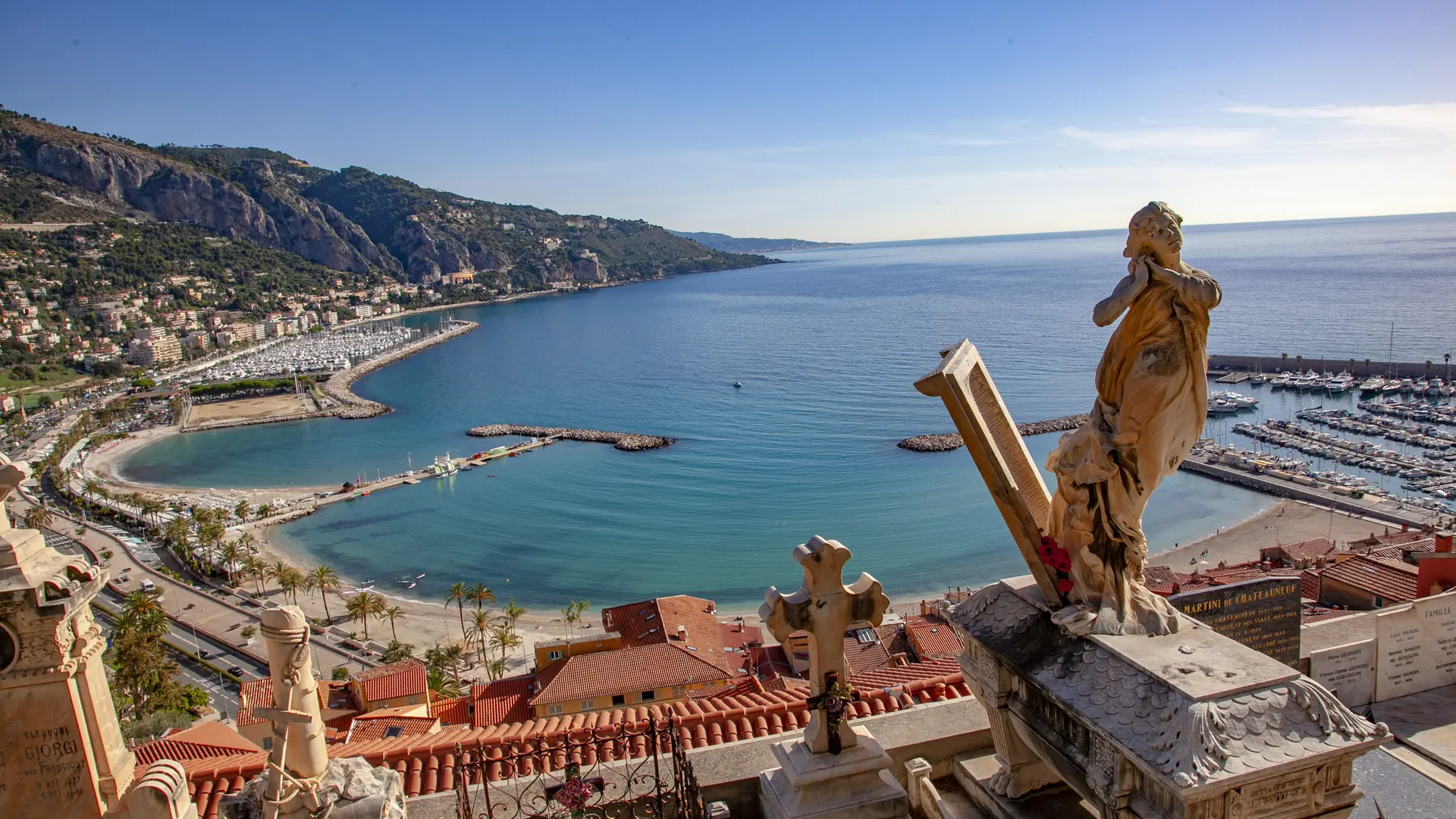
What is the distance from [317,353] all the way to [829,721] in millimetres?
135547

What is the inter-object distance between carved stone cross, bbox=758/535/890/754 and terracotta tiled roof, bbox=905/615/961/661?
2015cm

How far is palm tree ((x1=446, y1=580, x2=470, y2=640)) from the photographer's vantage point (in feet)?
119

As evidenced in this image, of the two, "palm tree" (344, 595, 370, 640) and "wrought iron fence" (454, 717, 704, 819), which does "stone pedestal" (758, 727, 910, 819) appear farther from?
"palm tree" (344, 595, 370, 640)

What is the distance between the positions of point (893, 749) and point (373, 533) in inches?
2008

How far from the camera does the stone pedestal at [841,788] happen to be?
495 centimetres

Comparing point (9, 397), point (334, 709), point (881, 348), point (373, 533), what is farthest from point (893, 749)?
point (9, 397)

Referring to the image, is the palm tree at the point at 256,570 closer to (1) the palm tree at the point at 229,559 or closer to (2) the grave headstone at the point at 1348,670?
(1) the palm tree at the point at 229,559

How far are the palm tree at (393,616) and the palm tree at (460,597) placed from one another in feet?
6.75

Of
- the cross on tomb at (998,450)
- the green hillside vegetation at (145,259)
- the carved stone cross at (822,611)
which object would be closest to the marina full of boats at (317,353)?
the green hillside vegetation at (145,259)

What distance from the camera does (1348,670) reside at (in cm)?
768

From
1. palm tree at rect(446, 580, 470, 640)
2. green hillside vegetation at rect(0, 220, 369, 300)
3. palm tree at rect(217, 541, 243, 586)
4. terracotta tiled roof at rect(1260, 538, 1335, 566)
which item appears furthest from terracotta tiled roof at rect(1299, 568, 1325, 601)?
green hillside vegetation at rect(0, 220, 369, 300)

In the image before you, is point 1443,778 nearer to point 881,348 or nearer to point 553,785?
point 553,785

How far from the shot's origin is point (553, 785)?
6.00 metres

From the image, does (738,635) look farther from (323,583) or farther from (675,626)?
(323,583)
